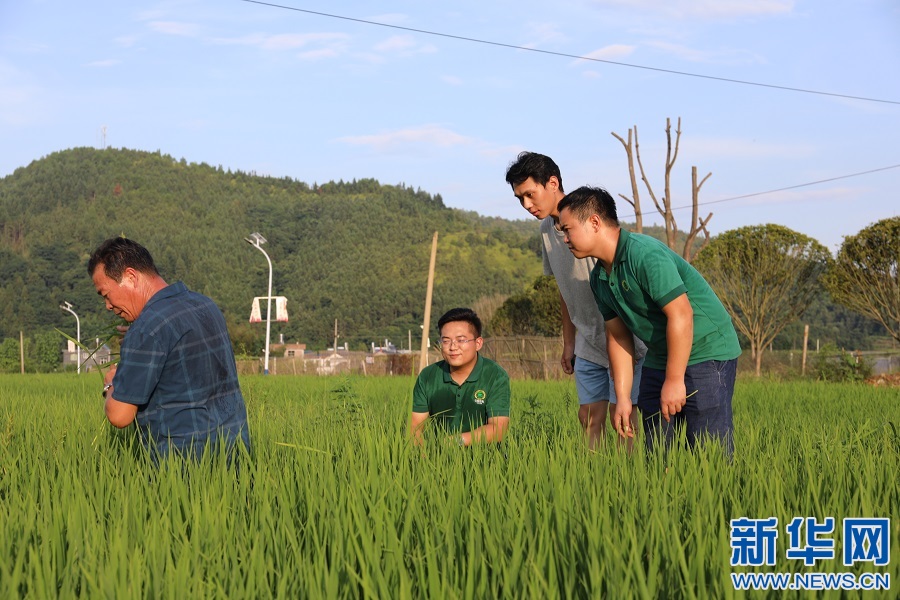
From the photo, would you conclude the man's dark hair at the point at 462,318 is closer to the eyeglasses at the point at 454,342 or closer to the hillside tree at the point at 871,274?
the eyeglasses at the point at 454,342

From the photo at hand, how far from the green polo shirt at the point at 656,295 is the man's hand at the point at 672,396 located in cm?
22

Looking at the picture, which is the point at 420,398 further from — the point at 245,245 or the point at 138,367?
the point at 245,245

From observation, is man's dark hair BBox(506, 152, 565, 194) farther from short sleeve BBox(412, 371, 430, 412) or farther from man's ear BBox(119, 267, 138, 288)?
man's ear BBox(119, 267, 138, 288)

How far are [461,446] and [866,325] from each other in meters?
60.8

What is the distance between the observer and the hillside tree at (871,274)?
1984 cm

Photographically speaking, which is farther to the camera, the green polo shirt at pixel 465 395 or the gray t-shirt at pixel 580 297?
the gray t-shirt at pixel 580 297

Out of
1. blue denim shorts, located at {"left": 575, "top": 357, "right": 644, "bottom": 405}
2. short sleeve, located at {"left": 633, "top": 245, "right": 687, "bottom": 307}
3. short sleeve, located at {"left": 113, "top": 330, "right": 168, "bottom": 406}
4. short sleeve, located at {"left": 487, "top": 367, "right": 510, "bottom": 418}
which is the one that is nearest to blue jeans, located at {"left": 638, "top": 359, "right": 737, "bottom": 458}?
short sleeve, located at {"left": 633, "top": 245, "right": 687, "bottom": 307}

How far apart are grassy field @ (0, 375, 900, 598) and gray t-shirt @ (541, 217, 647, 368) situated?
0.85 metres

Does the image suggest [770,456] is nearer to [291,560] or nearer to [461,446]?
[461,446]

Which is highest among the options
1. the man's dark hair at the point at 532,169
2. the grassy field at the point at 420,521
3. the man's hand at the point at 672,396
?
the man's dark hair at the point at 532,169

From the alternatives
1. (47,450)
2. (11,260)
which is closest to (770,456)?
(47,450)

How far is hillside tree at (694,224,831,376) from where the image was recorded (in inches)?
888

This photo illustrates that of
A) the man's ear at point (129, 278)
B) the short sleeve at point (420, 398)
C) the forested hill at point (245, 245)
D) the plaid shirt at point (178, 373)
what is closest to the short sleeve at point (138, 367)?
the plaid shirt at point (178, 373)

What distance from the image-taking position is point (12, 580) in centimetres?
203
